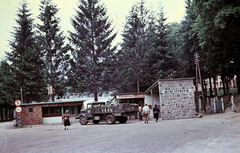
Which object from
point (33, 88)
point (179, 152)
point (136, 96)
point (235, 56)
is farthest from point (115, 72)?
point (179, 152)

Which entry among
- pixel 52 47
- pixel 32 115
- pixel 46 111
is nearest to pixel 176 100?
pixel 46 111

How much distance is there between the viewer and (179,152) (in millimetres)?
8648

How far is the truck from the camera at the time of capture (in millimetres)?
25312

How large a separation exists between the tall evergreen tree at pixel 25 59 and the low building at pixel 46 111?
8653mm

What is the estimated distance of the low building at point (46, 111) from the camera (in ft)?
121

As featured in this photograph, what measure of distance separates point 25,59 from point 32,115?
13316 mm

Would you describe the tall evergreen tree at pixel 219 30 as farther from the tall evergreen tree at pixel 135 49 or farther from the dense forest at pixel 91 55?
the tall evergreen tree at pixel 135 49

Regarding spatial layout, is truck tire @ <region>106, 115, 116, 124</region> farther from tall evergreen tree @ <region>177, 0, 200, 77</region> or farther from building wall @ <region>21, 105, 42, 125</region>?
tall evergreen tree @ <region>177, 0, 200, 77</region>

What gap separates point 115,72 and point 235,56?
724 inches

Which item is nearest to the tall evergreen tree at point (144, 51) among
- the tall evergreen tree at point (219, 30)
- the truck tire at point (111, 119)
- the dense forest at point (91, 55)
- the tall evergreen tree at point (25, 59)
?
the dense forest at point (91, 55)

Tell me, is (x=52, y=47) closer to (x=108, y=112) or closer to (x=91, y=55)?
(x=91, y=55)

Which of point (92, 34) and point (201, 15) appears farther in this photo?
point (92, 34)

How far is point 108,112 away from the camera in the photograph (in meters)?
25.9

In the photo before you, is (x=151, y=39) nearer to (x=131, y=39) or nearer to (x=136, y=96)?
(x=131, y=39)
